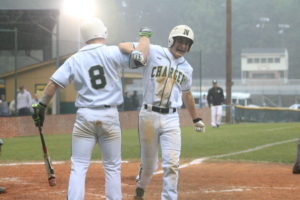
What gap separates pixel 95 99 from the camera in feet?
20.0

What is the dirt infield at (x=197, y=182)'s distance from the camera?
791cm

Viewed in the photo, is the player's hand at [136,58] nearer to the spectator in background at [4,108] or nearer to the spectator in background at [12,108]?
the spectator in background at [12,108]

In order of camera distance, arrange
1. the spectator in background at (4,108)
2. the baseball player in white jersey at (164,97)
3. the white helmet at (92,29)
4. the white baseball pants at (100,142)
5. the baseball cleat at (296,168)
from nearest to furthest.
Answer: the white baseball pants at (100,142), the white helmet at (92,29), the baseball player in white jersey at (164,97), the baseball cleat at (296,168), the spectator in background at (4,108)

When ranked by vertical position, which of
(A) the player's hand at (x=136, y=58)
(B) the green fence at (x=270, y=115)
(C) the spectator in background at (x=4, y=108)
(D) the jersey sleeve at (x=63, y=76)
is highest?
(A) the player's hand at (x=136, y=58)

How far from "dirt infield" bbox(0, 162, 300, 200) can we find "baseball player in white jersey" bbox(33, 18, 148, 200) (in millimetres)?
1634

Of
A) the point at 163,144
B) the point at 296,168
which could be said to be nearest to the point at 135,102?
the point at 296,168

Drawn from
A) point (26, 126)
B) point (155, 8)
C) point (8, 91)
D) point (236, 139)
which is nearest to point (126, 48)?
point (236, 139)

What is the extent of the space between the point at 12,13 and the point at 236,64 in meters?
67.0

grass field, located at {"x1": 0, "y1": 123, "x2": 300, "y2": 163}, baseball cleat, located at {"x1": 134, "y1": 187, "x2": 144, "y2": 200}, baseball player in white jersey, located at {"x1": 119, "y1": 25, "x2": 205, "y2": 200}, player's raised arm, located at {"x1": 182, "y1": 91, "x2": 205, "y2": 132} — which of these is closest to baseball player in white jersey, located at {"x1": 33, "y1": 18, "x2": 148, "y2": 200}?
baseball player in white jersey, located at {"x1": 119, "y1": 25, "x2": 205, "y2": 200}

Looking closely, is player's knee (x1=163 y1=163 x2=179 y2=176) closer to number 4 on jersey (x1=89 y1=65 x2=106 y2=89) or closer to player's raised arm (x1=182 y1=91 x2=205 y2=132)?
player's raised arm (x1=182 y1=91 x2=205 y2=132)

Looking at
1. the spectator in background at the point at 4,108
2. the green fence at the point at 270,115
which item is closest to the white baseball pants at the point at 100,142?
the spectator in background at the point at 4,108

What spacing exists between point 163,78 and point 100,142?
4.22 ft

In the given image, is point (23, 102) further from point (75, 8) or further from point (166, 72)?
point (75, 8)

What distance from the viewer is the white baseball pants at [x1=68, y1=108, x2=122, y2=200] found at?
6086 millimetres
